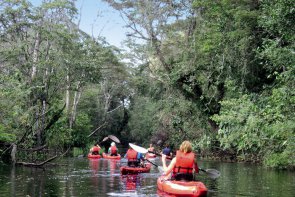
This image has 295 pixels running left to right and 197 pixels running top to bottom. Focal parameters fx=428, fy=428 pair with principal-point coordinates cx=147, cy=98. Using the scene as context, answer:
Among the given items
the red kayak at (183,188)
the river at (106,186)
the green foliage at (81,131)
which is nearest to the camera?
the red kayak at (183,188)

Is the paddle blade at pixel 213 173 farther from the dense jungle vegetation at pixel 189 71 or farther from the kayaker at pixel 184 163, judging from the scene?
the kayaker at pixel 184 163

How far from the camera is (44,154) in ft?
77.8

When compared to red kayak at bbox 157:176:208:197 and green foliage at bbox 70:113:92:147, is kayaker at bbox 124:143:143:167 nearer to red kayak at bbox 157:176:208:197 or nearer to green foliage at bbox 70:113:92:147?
red kayak at bbox 157:176:208:197

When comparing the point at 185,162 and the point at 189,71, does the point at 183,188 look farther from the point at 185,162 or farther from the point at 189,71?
the point at 189,71

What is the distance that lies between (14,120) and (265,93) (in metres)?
11.9

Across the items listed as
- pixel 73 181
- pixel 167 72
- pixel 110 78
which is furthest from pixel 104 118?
pixel 73 181

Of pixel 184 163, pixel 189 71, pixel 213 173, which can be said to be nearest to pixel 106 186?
pixel 184 163

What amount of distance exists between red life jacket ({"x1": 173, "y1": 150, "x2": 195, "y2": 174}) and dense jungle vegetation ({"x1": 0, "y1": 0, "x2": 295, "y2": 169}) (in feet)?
18.5

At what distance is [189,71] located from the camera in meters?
26.2

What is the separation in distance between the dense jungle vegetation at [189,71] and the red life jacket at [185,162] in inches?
222

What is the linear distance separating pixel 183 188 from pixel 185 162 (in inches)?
29.5

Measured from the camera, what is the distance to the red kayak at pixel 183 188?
10406 millimetres

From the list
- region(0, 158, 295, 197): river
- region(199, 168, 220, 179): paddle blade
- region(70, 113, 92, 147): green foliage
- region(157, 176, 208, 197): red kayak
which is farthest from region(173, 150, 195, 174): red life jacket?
region(70, 113, 92, 147): green foliage

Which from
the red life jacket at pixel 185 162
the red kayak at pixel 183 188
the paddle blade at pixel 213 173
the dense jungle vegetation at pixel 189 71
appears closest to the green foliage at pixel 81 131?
the dense jungle vegetation at pixel 189 71
